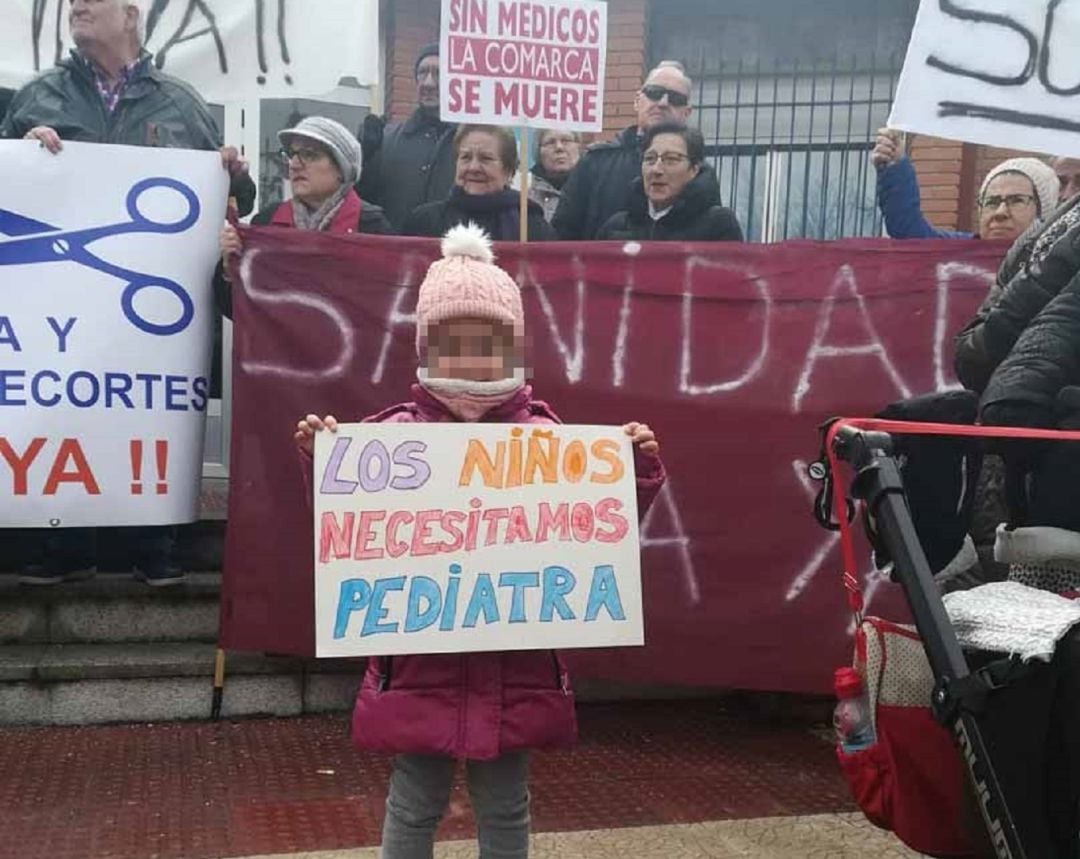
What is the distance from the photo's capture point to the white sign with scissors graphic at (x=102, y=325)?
394 cm

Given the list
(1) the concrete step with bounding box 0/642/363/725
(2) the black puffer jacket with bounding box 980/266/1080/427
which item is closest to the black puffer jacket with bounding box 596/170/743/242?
(1) the concrete step with bounding box 0/642/363/725

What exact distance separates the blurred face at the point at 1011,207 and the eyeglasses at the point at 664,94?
141cm

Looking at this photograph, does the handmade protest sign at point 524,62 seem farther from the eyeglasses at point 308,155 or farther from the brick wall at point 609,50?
the brick wall at point 609,50

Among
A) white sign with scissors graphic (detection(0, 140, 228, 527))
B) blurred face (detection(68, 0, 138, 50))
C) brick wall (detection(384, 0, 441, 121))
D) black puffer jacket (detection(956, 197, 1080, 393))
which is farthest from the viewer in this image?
brick wall (detection(384, 0, 441, 121))

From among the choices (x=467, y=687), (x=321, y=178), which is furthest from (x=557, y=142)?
(x=467, y=687)

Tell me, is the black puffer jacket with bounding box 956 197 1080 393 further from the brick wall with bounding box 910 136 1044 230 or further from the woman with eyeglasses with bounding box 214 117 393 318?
the brick wall with bounding box 910 136 1044 230

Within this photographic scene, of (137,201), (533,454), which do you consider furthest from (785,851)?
(137,201)

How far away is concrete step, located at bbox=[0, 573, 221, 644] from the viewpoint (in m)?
4.34

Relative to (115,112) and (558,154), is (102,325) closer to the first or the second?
(115,112)

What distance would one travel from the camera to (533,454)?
8.55 feet

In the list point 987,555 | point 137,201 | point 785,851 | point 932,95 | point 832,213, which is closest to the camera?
point 987,555

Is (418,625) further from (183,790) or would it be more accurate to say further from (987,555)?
(183,790)

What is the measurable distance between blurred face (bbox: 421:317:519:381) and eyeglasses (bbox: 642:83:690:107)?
115 inches

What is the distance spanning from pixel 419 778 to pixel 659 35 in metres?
7.16
